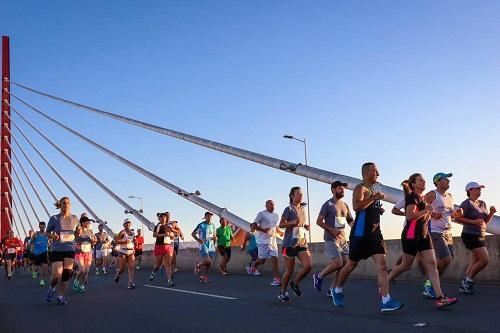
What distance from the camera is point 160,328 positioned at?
22.9ft

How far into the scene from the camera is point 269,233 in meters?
14.8

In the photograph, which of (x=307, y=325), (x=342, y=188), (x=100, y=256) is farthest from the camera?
(x=100, y=256)

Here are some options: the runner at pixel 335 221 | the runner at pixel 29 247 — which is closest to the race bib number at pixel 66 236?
the runner at pixel 335 221

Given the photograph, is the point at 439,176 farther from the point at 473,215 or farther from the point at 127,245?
the point at 127,245

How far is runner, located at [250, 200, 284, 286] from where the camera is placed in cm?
1390

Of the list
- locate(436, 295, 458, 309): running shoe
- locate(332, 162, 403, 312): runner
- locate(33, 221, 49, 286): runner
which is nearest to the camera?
locate(332, 162, 403, 312): runner

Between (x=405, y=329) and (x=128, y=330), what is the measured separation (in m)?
2.87

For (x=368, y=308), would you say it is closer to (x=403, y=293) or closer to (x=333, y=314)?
(x=333, y=314)

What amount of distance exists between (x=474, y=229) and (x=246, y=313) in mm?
4129

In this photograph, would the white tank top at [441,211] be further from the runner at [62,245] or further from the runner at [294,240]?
the runner at [62,245]

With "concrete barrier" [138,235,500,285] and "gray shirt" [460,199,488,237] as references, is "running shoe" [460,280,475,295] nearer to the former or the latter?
"gray shirt" [460,199,488,237]

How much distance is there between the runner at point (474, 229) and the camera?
9.94m

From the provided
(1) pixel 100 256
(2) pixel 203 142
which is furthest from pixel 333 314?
(1) pixel 100 256

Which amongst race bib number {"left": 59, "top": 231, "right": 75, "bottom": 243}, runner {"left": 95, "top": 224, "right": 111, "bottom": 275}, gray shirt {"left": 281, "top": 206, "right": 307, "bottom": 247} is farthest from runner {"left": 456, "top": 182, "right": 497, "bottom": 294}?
runner {"left": 95, "top": 224, "right": 111, "bottom": 275}
